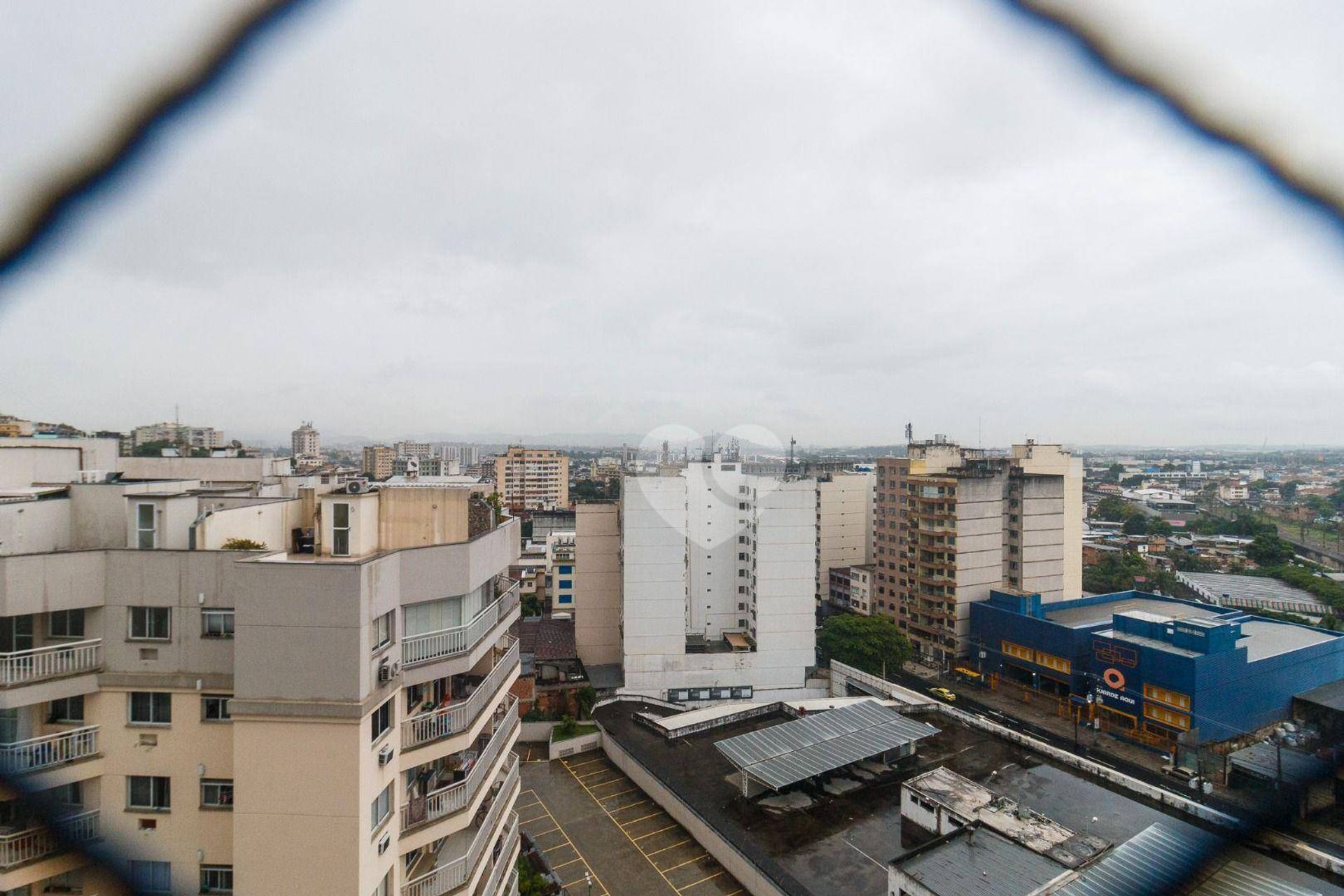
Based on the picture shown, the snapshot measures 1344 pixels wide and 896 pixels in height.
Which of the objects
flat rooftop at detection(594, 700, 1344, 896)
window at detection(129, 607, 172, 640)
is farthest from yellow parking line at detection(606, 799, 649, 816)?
window at detection(129, 607, 172, 640)

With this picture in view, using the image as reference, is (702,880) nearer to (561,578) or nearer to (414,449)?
(561,578)

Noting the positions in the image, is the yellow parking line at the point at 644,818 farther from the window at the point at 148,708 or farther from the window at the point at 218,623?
the window at the point at 218,623

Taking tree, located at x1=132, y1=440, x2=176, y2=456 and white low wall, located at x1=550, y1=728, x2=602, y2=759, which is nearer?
tree, located at x1=132, y1=440, x2=176, y2=456

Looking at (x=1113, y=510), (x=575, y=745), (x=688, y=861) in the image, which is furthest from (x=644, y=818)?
(x=1113, y=510)

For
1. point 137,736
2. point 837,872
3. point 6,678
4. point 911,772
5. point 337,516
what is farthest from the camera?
point 911,772

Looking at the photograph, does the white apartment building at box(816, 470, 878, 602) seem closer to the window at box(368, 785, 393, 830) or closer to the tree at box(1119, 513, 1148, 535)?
the tree at box(1119, 513, 1148, 535)

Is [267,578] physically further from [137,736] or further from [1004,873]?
[1004,873]

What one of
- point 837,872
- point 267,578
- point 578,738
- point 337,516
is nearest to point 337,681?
point 267,578
